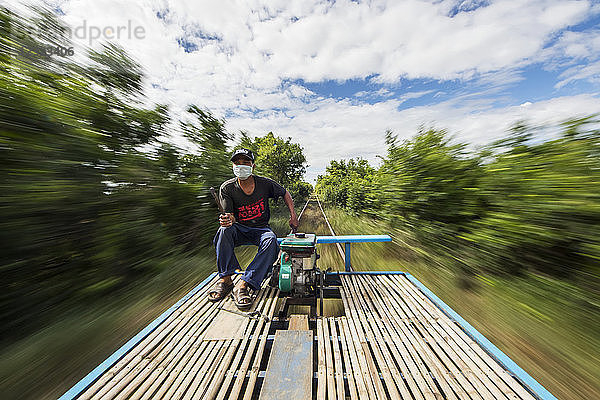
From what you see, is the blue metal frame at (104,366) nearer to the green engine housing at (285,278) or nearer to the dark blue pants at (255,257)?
the dark blue pants at (255,257)

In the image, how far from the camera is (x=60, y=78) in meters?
2.76

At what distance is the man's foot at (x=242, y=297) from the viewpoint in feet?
8.36

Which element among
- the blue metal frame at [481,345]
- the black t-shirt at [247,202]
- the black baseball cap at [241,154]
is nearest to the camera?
the blue metal frame at [481,345]

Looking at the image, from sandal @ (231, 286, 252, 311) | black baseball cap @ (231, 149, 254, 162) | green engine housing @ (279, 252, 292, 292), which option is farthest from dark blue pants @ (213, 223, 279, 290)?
black baseball cap @ (231, 149, 254, 162)

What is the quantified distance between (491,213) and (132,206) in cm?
525

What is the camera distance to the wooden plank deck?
155cm

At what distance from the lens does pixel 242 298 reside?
8.50 ft

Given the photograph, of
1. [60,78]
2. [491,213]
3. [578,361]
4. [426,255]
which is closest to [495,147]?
[491,213]

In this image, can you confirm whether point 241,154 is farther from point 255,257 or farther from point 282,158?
point 282,158

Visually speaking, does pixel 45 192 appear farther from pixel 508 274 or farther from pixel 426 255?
pixel 426 255

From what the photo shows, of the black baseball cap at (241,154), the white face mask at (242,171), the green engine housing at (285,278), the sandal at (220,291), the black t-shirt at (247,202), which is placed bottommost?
the sandal at (220,291)

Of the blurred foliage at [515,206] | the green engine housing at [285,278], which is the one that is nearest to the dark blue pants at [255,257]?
the green engine housing at [285,278]

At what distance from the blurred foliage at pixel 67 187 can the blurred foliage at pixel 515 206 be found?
5140mm

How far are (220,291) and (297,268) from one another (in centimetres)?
96
